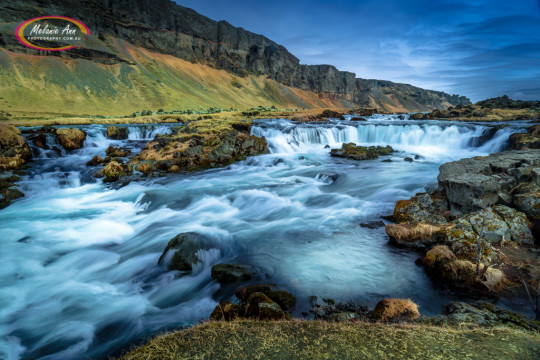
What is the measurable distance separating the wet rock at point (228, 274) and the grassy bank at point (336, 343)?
157 inches

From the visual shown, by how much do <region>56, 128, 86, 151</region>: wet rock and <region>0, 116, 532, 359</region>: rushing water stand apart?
5.22 meters

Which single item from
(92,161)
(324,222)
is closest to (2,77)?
(92,161)

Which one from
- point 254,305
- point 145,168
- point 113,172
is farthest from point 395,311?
point 113,172

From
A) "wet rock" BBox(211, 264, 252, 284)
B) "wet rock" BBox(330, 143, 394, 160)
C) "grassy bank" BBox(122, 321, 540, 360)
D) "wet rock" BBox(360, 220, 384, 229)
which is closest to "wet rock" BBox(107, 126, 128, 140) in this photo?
"wet rock" BBox(330, 143, 394, 160)

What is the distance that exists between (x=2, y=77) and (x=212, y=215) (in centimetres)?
10105

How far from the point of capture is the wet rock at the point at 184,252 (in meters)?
8.38

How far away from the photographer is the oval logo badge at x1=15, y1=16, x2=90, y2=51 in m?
93.9

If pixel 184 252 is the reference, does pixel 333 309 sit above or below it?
below

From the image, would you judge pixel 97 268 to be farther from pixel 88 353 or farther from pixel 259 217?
pixel 259 217

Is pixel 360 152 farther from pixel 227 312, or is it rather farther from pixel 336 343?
pixel 336 343

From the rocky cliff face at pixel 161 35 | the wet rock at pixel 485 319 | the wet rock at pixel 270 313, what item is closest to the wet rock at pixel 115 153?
the wet rock at pixel 270 313

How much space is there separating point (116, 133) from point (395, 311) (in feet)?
121

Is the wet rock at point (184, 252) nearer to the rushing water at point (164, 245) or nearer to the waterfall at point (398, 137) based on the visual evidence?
the rushing water at point (164, 245)

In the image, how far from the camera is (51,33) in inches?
4033
